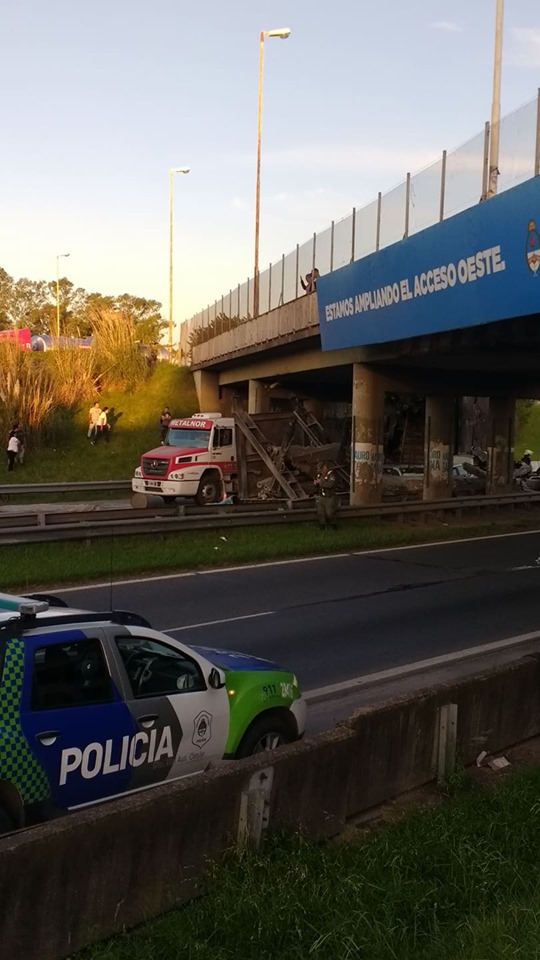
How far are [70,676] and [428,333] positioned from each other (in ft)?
49.4

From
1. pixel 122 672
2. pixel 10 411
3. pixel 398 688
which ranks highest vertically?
pixel 10 411

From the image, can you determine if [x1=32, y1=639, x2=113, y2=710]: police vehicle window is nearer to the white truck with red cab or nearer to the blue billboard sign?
the blue billboard sign

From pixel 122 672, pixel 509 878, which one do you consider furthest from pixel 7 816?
pixel 509 878

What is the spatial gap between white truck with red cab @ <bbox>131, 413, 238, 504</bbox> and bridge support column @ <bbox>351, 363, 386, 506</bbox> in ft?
12.2

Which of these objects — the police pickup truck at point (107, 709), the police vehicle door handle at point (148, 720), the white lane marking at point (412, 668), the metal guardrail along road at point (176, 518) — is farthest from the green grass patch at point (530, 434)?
the police vehicle door handle at point (148, 720)

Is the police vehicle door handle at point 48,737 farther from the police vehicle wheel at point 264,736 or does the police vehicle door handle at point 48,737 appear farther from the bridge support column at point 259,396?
the bridge support column at point 259,396

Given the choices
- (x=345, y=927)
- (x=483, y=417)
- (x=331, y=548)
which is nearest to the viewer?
(x=345, y=927)

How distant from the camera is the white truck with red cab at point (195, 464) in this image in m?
25.9

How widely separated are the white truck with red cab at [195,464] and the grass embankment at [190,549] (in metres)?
5.09

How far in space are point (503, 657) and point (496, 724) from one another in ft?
12.3

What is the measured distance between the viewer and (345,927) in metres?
4.14

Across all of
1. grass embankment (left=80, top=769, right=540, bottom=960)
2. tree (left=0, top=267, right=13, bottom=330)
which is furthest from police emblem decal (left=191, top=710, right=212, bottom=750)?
tree (left=0, top=267, right=13, bottom=330)

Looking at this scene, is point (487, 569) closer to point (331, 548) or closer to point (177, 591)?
point (331, 548)

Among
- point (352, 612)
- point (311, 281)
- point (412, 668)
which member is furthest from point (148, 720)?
point (311, 281)
